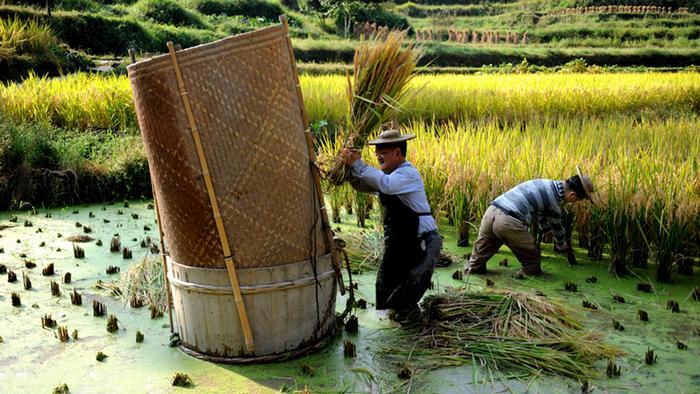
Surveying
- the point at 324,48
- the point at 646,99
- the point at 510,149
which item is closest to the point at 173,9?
the point at 324,48

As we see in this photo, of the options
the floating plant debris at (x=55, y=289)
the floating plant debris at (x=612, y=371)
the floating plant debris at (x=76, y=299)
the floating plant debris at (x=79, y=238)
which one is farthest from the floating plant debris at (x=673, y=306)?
the floating plant debris at (x=79, y=238)

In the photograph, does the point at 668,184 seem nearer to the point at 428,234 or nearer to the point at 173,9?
the point at 428,234

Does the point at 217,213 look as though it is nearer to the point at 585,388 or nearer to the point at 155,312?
the point at 155,312

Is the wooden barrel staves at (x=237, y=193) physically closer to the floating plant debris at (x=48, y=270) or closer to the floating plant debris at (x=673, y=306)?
the floating plant debris at (x=48, y=270)

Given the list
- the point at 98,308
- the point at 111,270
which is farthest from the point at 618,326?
the point at 111,270

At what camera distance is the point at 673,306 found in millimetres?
4055

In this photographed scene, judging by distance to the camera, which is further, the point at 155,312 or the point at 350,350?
the point at 155,312

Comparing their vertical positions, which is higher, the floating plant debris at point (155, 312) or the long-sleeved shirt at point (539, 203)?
the long-sleeved shirt at point (539, 203)

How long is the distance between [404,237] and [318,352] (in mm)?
772

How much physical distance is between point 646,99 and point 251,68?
9.86 metres

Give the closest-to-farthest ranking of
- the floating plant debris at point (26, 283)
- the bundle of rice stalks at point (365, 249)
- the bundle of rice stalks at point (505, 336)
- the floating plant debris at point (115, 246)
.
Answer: the bundle of rice stalks at point (505, 336) → the floating plant debris at point (26, 283) → the bundle of rice stalks at point (365, 249) → the floating plant debris at point (115, 246)

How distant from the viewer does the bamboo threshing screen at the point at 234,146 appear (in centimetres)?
321

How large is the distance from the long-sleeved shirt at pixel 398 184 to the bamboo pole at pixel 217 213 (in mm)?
766

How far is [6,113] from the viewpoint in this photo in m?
7.91
